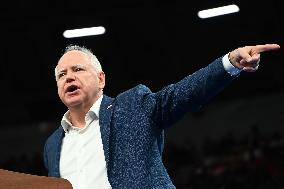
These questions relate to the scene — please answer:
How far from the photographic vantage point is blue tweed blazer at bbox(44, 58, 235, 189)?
4.23ft

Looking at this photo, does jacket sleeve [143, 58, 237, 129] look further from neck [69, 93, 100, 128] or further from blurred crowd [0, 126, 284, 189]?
blurred crowd [0, 126, 284, 189]

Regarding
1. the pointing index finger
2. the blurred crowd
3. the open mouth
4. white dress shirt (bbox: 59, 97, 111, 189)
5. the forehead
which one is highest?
the forehead

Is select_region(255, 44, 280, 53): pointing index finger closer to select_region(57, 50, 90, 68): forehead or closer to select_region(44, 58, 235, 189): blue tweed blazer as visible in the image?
select_region(44, 58, 235, 189): blue tweed blazer

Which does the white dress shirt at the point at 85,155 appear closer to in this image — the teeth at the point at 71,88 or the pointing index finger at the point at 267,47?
the teeth at the point at 71,88

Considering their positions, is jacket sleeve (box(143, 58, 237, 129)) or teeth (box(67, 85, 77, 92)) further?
teeth (box(67, 85, 77, 92))

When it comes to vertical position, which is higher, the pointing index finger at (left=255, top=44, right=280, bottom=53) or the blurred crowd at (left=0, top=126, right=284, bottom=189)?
the pointing index finger at (left=255, top=44, right=280, bottom=53)

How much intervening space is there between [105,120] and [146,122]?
4.4 inches

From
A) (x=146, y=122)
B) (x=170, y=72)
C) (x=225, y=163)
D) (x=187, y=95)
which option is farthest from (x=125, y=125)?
(x=170, y=72)

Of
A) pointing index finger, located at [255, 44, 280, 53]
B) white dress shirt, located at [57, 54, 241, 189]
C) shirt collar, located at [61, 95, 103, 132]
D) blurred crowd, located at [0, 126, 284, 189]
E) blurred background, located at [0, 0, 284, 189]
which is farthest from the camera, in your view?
blurred background, located at [0, 0, 284, 189]

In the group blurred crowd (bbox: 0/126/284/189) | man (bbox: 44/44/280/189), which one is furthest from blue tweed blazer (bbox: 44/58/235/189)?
blurred crowd (bbox: 0/126/284/189)

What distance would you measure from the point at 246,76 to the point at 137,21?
5.11 ft

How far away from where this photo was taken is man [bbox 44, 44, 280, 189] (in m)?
1.28

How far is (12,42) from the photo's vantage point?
634 centimetres

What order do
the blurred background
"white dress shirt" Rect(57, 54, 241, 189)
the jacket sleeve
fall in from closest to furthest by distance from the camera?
the jacket sleeve, "white dress shirt" Rect(57, 54, 241, 189), the blurred background
